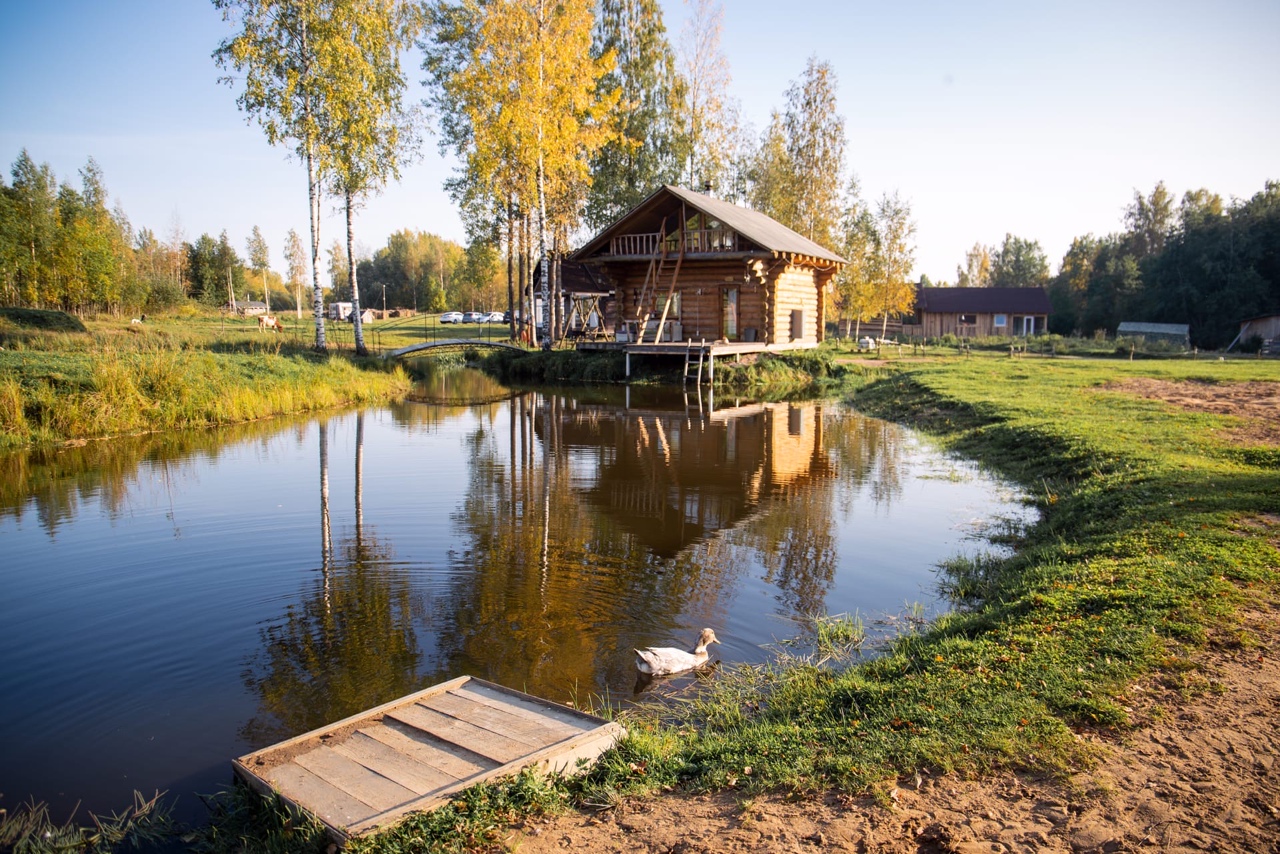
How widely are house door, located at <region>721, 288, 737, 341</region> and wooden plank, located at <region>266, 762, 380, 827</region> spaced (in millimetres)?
28409

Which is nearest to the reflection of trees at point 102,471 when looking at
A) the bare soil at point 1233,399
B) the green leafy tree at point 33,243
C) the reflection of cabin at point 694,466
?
the reflection of cabin at point 694,466

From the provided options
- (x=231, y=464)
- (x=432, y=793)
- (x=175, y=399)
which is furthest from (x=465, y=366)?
(x=432, y=793)

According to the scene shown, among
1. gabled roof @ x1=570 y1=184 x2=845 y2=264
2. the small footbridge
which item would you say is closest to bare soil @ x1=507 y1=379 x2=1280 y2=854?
gabled roof @ x1=570 y1=184 x2=845 y2=264

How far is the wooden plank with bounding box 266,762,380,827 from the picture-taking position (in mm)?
3873

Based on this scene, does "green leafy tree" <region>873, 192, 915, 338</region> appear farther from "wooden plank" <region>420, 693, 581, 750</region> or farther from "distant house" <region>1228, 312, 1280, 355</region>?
"wooden plank" <region>420, 693, 581, 750</region>

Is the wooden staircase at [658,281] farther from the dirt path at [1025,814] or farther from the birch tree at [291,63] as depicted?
the dirt path at [1025,814]

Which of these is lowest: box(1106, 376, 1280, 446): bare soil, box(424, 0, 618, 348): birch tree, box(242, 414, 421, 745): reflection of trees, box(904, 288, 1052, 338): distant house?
box(242, 414, 421, 745): reflection of trees

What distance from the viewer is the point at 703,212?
95.2 feet

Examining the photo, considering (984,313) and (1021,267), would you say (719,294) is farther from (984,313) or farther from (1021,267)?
(1021,267)

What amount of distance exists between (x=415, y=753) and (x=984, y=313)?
6580 centimetres

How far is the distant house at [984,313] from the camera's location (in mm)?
62250

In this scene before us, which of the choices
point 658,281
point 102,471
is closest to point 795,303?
point 658,281

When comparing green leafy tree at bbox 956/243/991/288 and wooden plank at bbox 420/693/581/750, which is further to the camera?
green leafy tree at bbox 956/243/991/288

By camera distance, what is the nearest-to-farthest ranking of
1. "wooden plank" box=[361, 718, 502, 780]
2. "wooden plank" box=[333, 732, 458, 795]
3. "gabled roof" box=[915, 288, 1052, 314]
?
"wooden plank" box=[333, 732, 458, 795] → "wooden plank" box=[361, 718, 502, 780] → "gabled roof" box=[915, 288, 1052, 314]
